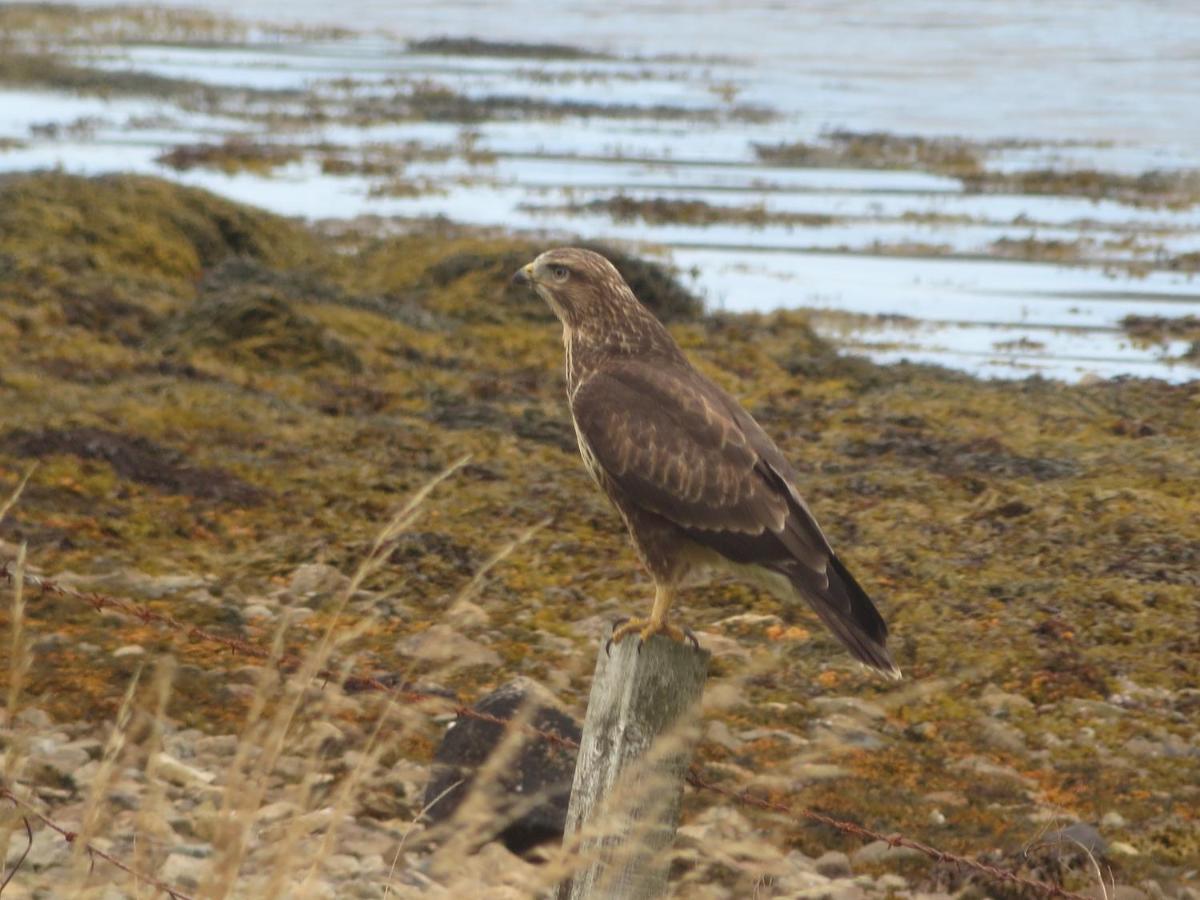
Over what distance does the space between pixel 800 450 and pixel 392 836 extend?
686cm

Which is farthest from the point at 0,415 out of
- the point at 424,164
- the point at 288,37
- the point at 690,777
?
the point at 288,37

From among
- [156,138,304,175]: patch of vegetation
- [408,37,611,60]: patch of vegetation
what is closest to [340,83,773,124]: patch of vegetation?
[156,138,304,175]: patch of vegetation

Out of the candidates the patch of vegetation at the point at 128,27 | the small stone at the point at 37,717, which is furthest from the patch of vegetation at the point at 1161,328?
the patch of vegetation at the point at 128,27

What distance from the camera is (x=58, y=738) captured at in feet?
23.9

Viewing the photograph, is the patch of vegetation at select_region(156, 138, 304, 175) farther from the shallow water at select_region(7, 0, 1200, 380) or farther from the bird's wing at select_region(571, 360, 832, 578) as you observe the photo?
the bird's wing at select_region(571, 360, 832, 578)

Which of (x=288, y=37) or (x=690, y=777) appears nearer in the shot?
(x=690, y=777)

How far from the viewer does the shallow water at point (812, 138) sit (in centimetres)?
2078

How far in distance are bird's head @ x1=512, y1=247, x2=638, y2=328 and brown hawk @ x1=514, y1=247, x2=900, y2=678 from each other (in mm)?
10

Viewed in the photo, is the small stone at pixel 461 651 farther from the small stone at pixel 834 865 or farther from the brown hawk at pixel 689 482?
the brown hawk at pixel 689 482

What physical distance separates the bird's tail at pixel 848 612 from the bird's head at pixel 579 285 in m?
1.33

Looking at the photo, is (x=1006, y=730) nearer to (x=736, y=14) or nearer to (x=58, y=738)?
(x=58, y=738)

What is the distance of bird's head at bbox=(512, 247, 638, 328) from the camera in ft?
20.2

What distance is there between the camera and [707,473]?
561 centimetres

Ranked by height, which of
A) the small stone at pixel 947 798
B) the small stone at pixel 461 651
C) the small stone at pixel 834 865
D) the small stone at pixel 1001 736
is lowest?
the small stone at pixel 834 865
